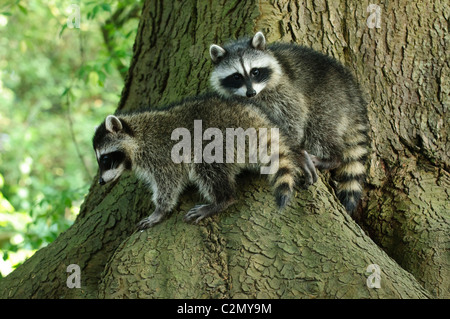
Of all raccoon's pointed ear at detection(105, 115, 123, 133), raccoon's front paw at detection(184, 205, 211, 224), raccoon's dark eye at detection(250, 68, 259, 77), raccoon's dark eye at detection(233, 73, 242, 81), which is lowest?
raccoon's front paw at detection(184, 205, 211, 224)

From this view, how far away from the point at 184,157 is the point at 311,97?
1100 mm

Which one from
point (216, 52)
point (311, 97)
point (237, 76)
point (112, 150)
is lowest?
point (112, 150)

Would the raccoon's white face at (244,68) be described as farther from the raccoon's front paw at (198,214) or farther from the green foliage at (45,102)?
the green foliage at (45,102)

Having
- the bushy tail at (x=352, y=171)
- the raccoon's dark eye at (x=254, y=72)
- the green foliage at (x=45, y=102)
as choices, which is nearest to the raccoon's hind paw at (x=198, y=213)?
the bushy tail at (x=352, y=171)

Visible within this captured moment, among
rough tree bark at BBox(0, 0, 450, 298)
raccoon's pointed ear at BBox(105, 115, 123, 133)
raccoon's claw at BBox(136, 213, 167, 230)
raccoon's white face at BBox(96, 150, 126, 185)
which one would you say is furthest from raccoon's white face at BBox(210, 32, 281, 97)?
raccoon's claw at BBox(136, 213, 167, 230)

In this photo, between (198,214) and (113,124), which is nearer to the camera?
(198,214)

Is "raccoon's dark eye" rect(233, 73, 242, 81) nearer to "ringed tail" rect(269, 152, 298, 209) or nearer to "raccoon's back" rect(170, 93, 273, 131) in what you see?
"raccoon's back" rect(170, 93, 273, 131)

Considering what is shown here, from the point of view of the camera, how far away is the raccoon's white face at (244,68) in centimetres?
342

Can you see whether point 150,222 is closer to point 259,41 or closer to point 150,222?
point 150,222

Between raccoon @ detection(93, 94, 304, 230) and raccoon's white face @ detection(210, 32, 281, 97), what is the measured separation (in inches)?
13.7

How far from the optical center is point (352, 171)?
11.1 feet

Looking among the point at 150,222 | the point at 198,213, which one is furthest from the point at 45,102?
the point at 198,213

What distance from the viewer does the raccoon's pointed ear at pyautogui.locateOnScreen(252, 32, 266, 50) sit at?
131 inches

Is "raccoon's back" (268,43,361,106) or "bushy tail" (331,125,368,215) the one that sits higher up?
"raccoon's back" (268,43,361,106)
